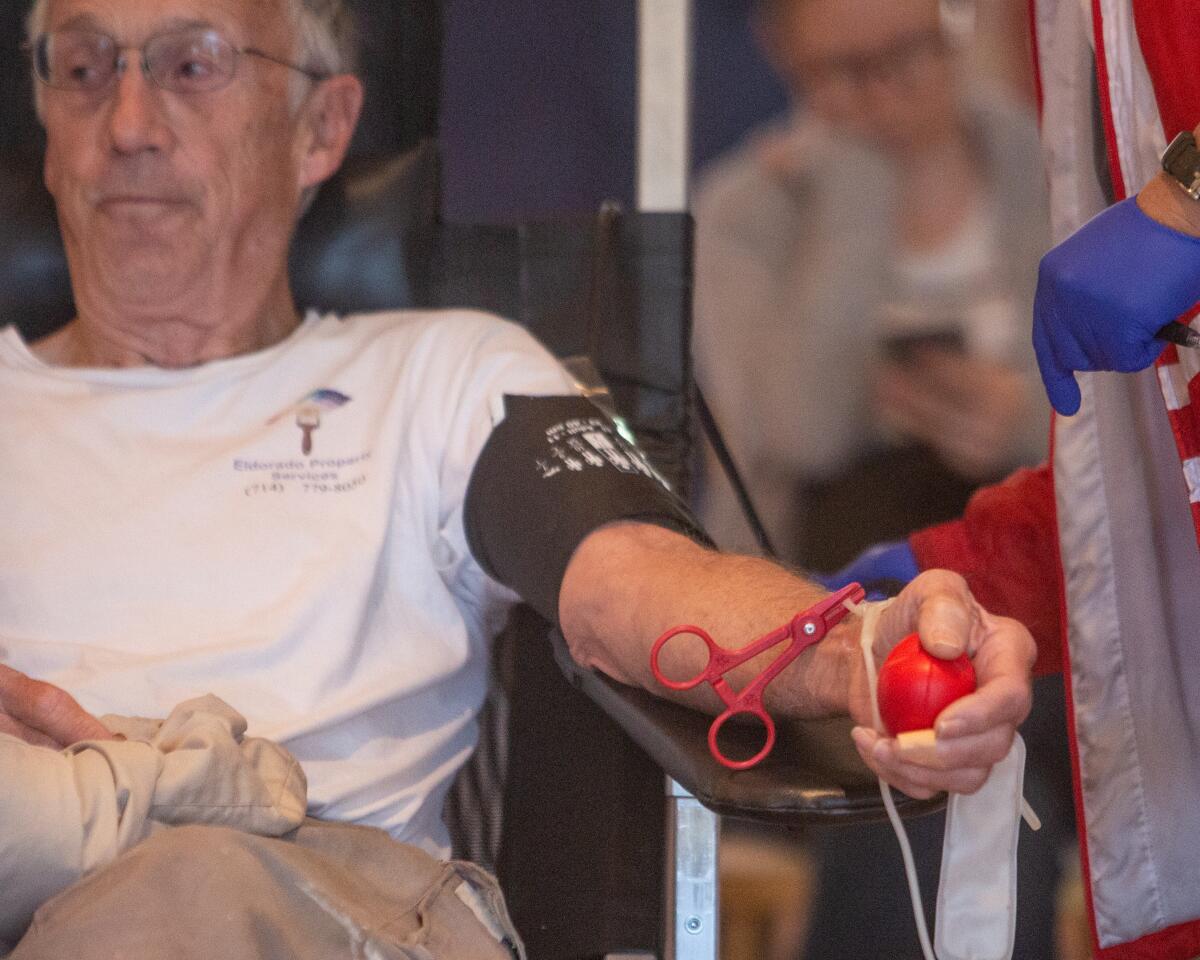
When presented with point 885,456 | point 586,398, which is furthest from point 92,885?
point 885,456

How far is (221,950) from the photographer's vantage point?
3.30 feet

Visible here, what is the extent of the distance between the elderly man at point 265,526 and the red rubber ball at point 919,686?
6 centimetres

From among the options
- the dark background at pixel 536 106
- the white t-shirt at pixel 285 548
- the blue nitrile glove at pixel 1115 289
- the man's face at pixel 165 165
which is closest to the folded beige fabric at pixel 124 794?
the white t-shirt at pixel 285 548

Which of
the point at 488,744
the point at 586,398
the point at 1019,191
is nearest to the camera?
the point at 586,398

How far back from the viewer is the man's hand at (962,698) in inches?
35.4

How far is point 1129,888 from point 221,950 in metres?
0.95

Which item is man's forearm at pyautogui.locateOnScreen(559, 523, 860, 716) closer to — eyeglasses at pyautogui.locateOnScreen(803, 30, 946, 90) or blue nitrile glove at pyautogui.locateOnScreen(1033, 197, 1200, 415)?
blue nitrile glove at pyautogui.locateOnScreen(1033, 197, 1200, 415)

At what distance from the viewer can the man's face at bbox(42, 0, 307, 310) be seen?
1.70m

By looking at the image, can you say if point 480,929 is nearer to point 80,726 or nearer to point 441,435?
point 80,726

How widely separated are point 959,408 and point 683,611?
6.91 ft

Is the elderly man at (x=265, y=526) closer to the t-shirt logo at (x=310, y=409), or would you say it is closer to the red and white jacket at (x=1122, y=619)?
the t-shirt logo at (x=310, y=409)

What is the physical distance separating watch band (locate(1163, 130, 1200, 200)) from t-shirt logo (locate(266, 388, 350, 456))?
2.96ft

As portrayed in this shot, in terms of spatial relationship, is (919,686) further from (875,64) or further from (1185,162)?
(875,64)

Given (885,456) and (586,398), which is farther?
(885,456)
